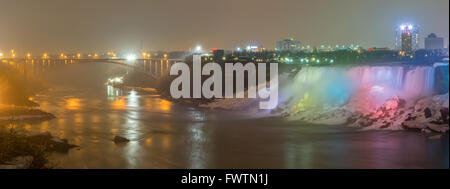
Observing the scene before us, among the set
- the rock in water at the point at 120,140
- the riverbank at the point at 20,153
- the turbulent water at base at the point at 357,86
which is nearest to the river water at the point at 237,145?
the rock in water at the point at 120,140

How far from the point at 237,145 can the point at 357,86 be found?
9.15 m

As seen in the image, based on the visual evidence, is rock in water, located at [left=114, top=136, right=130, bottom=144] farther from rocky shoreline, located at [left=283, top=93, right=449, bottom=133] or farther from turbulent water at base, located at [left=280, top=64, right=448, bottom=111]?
turbulent water at base, located at [left=280, top=64, right=448, bottom=111]

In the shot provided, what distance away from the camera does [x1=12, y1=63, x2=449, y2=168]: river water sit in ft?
40.9

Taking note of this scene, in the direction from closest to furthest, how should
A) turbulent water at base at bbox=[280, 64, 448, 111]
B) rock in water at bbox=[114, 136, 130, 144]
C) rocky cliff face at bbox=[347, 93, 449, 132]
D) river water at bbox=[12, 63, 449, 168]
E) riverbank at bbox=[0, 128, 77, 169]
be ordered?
riverbank at bbox=[0, 128, 77, 169] < river water at bbox=[12, 63, 449, 168] < rocky cliff face at bbox=[347, 93, 449, 132] < rock in water at bbox=[114, 136, 130, 144] < turbulent water at base at bbox=[280, 64, 448, 111]

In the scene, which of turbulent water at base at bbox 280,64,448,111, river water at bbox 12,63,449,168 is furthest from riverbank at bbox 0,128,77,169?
turbulent water at base at bbox 280,64,448,111

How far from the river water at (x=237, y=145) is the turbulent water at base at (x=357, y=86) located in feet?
8.84

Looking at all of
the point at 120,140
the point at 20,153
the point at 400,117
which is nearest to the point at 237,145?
the point at 120,140

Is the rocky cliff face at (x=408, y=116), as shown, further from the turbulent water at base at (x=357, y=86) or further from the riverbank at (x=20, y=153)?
the riverbank at (x=20, y=153)

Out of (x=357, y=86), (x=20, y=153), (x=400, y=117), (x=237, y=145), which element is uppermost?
(x=357, y=86)

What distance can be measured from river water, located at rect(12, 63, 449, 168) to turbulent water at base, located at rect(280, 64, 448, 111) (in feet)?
8.84

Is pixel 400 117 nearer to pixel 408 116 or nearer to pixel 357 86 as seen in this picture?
pixel 408 116

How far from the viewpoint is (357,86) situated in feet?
72.8

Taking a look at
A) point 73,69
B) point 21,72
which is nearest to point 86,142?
point 21,72
